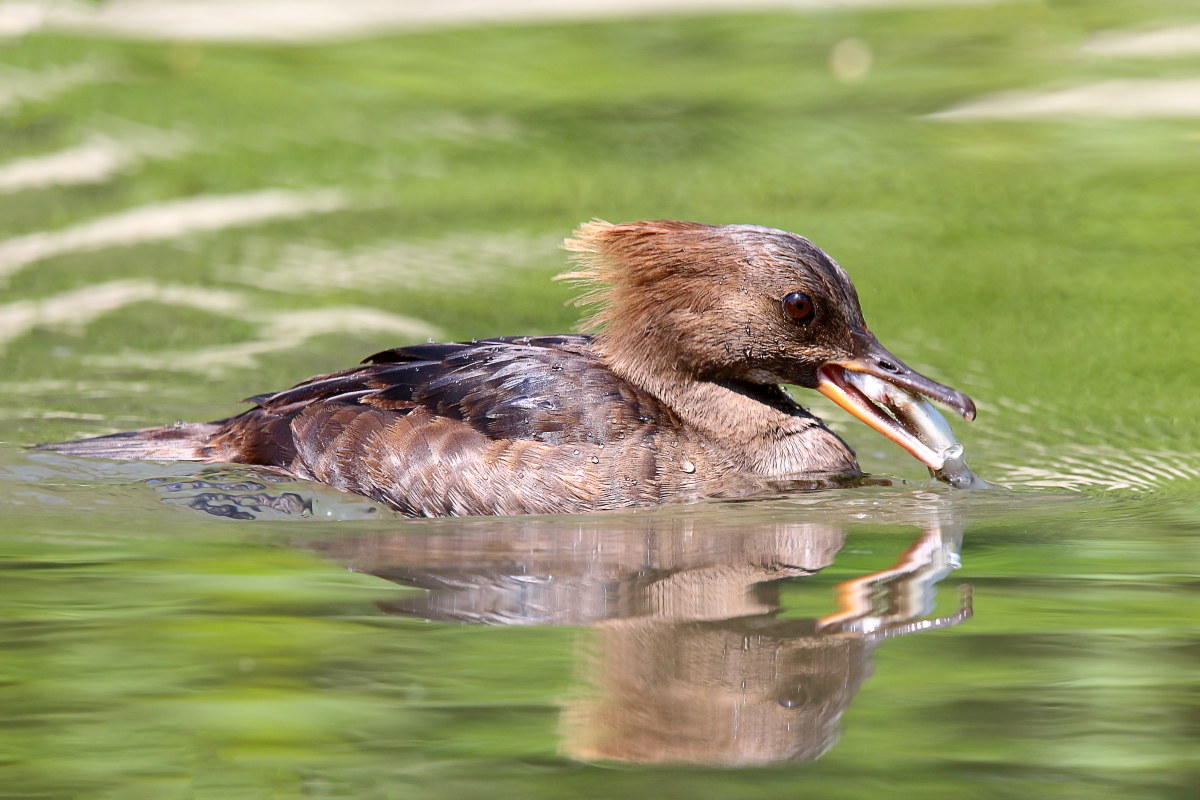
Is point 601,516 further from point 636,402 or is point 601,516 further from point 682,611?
point 682,611

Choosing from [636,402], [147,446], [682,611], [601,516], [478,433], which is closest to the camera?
[682,611]

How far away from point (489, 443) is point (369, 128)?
717 centimetres

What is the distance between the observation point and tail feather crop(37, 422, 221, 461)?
7055mm

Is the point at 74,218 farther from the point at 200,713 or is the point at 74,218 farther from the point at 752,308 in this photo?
the point at 200,713

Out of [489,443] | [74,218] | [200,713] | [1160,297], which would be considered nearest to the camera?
[200,713]

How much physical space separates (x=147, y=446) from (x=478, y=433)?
158cm

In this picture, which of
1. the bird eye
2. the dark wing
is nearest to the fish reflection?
the dark wing

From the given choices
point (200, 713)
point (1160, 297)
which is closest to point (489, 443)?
point (200, 713)

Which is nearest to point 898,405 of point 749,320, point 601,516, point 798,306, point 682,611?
point 798,306

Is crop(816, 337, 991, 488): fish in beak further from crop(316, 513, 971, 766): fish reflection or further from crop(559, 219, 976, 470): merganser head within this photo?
crop(316, 513, 971, 766): fish reflection

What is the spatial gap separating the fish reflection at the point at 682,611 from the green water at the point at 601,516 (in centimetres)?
2

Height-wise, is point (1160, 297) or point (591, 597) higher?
point (1160, 297)

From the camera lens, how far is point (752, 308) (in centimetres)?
660

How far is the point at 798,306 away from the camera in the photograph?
6531 millimetres
